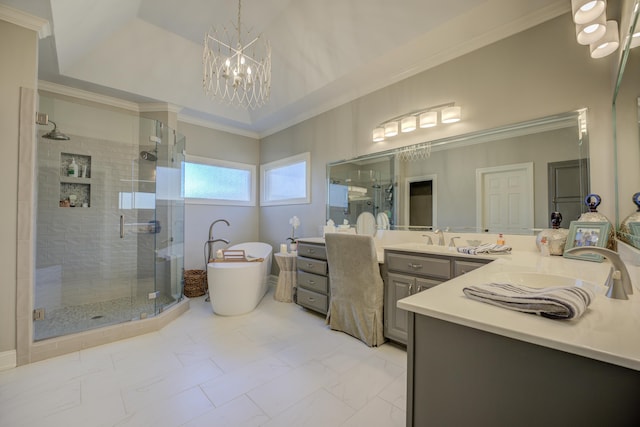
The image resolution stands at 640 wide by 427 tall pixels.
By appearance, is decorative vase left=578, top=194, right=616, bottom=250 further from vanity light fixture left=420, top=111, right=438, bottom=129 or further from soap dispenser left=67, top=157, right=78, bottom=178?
soap dispenser left=67, top=157, right=78, bottom=178

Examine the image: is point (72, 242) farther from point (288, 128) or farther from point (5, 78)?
point (288, 128)

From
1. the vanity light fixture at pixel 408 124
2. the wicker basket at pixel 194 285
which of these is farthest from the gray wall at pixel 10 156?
the vanity light fixture at pixel 408 124

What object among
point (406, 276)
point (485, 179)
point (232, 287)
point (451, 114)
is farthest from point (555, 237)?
point (232, 287)

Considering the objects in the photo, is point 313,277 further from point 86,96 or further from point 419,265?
point 86,96

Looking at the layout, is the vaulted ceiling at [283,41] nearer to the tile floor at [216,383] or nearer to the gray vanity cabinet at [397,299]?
the gray vanity cabinet at [397,299]

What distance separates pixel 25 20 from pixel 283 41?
2213mm

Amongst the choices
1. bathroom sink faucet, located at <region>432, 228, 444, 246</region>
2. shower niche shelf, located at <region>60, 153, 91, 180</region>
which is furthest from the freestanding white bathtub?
bathroom sink faucet, located at <region>432, 228, 444, 246</region>

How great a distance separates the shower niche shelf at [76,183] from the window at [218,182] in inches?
43.6

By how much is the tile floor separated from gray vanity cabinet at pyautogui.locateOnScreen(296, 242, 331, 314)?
419mm

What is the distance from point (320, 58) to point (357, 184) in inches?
58.1

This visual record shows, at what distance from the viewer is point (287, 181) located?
14.3 feet

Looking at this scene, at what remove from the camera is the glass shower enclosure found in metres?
2.77

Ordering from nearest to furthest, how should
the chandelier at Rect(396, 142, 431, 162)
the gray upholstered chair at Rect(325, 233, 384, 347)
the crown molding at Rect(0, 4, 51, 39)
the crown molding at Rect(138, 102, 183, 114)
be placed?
the crown molding at Rect(0, 4, 51, 39) → the gray upholstered chair at Rect(325, 233, 384, 347) → the chandelier at Rect(396, 142, 431, 162) → the crown molding at Rect(138, 102, 183, 114)

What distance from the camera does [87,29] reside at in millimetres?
2482
